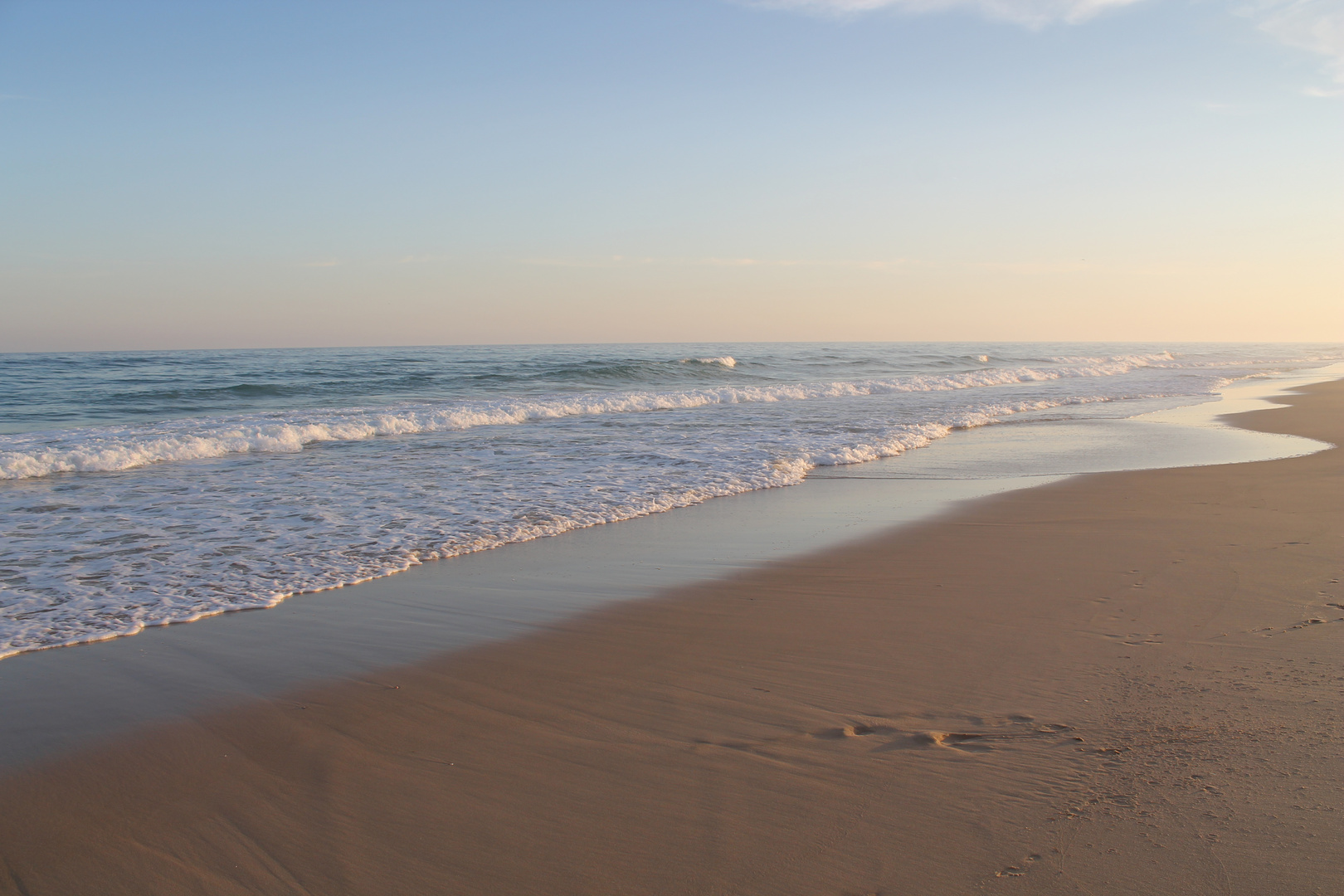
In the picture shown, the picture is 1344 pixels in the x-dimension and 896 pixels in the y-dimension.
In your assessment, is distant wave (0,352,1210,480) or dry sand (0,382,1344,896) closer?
dry sand (0,382,1344,896)

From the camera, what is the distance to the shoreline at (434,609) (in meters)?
3.46

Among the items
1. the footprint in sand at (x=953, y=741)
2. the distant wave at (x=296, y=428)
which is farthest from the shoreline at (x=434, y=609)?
the distant wave at (x=296, y=428)

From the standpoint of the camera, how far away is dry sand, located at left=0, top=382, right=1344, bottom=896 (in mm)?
2258

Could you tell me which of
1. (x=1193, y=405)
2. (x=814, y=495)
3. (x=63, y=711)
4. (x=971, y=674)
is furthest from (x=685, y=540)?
(x=1193, y=405)

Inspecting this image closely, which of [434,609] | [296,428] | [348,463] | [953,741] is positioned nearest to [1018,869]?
[953,741]

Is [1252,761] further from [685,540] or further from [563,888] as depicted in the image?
[685,540]

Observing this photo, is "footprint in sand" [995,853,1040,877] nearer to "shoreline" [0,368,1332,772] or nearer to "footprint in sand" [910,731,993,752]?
"footprint in sand" [910,731,993,752]

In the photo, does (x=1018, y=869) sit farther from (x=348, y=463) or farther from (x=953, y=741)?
(x=348, y=463)

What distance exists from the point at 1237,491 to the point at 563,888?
323 inches

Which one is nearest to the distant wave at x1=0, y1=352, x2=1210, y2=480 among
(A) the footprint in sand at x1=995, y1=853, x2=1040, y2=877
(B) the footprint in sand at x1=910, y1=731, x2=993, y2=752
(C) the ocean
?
(C) the ocean

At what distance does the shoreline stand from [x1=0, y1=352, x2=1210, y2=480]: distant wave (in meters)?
7.26

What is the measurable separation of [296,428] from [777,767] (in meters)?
12.4

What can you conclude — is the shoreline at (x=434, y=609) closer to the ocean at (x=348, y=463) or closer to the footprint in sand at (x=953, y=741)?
the ocean at (x=348, y=463)

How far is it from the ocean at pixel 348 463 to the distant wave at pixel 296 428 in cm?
6
